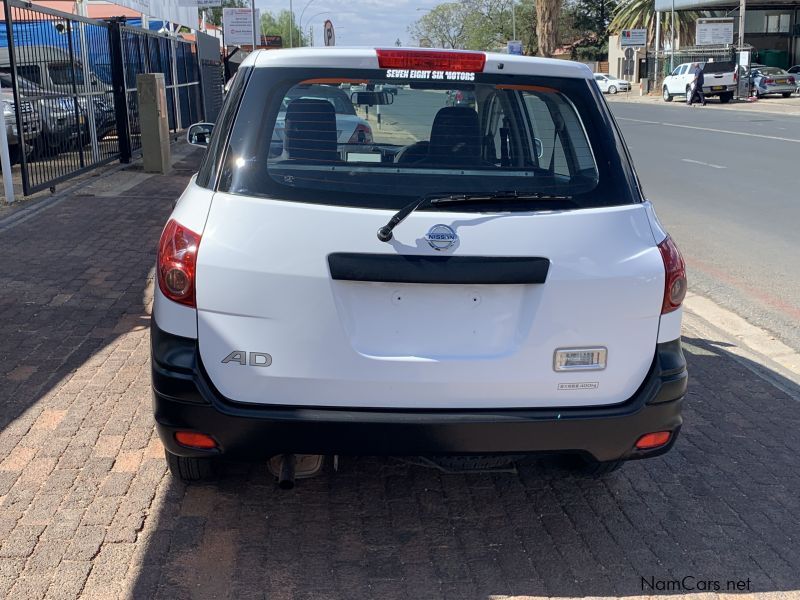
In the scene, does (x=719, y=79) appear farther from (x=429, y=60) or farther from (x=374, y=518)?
(x=374, y=518)

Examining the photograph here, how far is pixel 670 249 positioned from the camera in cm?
342

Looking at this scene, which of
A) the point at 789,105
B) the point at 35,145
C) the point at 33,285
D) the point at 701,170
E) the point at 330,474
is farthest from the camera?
the point at 789,105

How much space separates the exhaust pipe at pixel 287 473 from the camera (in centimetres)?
349

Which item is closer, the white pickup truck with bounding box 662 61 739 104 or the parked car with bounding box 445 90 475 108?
the parked car with bounding box 445 90 475 108

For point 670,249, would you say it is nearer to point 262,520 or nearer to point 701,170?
point 262,520

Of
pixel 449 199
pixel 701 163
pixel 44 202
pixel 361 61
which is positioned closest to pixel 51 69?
pixel 44 202

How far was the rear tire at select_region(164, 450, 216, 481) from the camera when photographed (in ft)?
12.5

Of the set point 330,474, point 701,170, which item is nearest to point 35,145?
point 330,474

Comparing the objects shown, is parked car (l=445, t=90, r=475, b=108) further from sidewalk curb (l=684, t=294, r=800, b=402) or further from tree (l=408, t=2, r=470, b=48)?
tree (l=408, t=2, r=470, b=48)

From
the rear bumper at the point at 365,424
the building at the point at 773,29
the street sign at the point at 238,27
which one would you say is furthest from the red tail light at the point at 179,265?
the building at the point at 773,29

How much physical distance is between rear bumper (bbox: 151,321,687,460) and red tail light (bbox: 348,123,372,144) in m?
1.05

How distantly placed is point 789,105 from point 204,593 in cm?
4111

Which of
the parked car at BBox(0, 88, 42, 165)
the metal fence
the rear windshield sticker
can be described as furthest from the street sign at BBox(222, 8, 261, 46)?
the rear windshield sticker

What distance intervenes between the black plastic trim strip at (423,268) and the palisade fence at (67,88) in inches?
330
